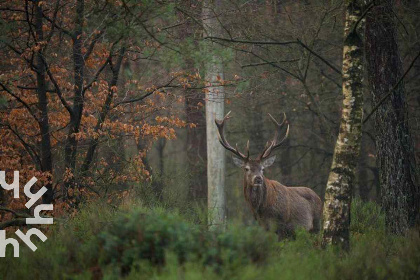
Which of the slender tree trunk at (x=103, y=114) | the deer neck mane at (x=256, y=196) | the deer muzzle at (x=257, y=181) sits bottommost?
the deer neck mane at (x=256, y=196)

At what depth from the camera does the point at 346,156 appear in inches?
340

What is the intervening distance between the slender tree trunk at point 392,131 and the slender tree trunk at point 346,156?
2007 millimetres

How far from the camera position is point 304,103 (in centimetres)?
1853

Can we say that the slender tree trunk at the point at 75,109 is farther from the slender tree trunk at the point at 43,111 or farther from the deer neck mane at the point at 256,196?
the deer neck mane at the point at 256,196

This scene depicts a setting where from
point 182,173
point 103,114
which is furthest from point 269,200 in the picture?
point 103,114

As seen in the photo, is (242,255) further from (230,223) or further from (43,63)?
(43,63)

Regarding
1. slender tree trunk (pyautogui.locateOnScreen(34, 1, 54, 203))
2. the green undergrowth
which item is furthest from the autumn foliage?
the green undergrowth

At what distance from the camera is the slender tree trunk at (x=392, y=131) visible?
1056 cm

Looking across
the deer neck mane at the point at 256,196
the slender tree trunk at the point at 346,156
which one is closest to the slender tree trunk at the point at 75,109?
the deer neck mane at the point at 256,196

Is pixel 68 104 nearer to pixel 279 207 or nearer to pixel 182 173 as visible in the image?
pixel 182 173

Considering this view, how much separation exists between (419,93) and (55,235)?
13105mm

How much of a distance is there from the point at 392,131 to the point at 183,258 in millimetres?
5493

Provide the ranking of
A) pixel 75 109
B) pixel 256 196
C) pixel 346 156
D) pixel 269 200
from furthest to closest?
1. pixel 75 109
2. pixel 269 200
3. pixel 256 196
4. pixel 346 156

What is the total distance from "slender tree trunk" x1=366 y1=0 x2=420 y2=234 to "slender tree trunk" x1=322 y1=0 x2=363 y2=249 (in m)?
2.01
